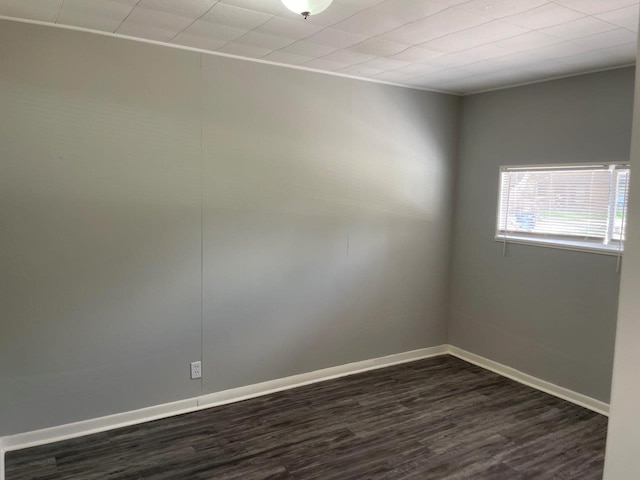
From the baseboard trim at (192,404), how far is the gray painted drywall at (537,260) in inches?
28.8

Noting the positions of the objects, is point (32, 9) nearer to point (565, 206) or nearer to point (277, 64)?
point (277, 64)

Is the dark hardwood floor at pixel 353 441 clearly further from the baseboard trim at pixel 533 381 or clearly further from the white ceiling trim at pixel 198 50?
the white ceiling trim at pixel 198 50

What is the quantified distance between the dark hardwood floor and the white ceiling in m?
2.40

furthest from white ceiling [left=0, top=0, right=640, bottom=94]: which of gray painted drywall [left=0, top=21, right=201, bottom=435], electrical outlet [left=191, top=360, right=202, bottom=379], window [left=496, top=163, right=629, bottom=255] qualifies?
electrical outlet [left=191, top=360, right=202, bottom=379]

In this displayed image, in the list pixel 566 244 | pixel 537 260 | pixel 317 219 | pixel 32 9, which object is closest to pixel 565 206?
pixel 566 244

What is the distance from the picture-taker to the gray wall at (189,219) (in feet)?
9.11

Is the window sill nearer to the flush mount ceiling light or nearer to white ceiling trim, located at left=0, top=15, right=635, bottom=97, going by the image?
white ceiling trim, located at left=0, top=15, right=635, bottom=97

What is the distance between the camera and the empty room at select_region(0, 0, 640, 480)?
8.87ft

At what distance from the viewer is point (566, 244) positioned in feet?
12.0

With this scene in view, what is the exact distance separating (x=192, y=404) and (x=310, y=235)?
1.46 m

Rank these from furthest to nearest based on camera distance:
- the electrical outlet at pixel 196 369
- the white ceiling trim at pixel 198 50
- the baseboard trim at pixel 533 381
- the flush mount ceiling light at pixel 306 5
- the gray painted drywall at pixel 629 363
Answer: the baseboard trim at pixel 533 381
the electrical outlet at pixel 196 369
the white ceiling trim at pixel 198 50
the flush mount ceiling light at pixel 306 5
the gray painted drywall at pixel 629 363

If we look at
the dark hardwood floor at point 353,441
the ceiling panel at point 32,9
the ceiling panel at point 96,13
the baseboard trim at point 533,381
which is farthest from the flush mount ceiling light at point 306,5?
the baseboard trim at point 533,381

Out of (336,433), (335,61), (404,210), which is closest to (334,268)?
(404,210)

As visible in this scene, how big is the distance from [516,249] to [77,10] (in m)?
3.45
